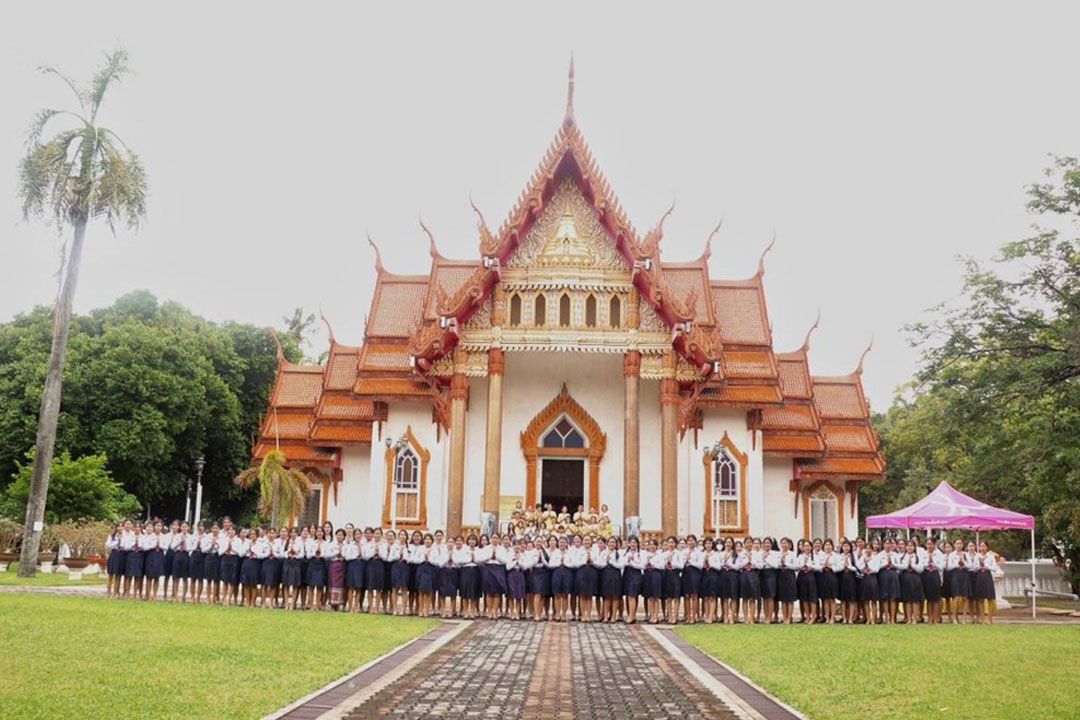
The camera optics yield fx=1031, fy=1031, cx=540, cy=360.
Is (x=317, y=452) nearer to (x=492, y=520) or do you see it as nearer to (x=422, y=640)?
(x=492, y=520)

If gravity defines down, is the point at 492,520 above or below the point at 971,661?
above

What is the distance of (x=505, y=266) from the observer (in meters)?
25.0

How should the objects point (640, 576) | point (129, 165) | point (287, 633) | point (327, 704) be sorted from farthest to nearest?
point (129, 165) → point (640, 576) → point (287, 633) → point (327, 704)

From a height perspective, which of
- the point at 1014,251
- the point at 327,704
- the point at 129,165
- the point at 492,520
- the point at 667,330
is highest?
the point at 129,165

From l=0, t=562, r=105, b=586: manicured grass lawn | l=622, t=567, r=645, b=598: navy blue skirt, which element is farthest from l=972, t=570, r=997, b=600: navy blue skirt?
l=0, t=562, r=105, b=586: manicured grass lawn

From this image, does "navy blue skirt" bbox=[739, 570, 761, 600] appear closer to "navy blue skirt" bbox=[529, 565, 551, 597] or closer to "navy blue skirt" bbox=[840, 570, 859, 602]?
"navy blue skirt" bbox=[840, 570, 859, 602]

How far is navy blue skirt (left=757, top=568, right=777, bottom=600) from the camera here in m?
17.5

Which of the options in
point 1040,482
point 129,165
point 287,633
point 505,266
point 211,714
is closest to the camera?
point 211,714

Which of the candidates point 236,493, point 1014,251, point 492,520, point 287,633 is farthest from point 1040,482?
point 236,493

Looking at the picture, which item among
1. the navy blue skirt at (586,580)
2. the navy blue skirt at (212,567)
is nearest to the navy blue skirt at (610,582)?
the navy blue skirt at (586,580)

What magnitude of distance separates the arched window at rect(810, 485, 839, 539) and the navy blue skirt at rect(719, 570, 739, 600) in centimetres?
1121

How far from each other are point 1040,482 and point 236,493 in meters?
36.0

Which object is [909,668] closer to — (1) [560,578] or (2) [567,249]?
(1) [560,578]

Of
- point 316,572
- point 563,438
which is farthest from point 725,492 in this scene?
point 316,572
